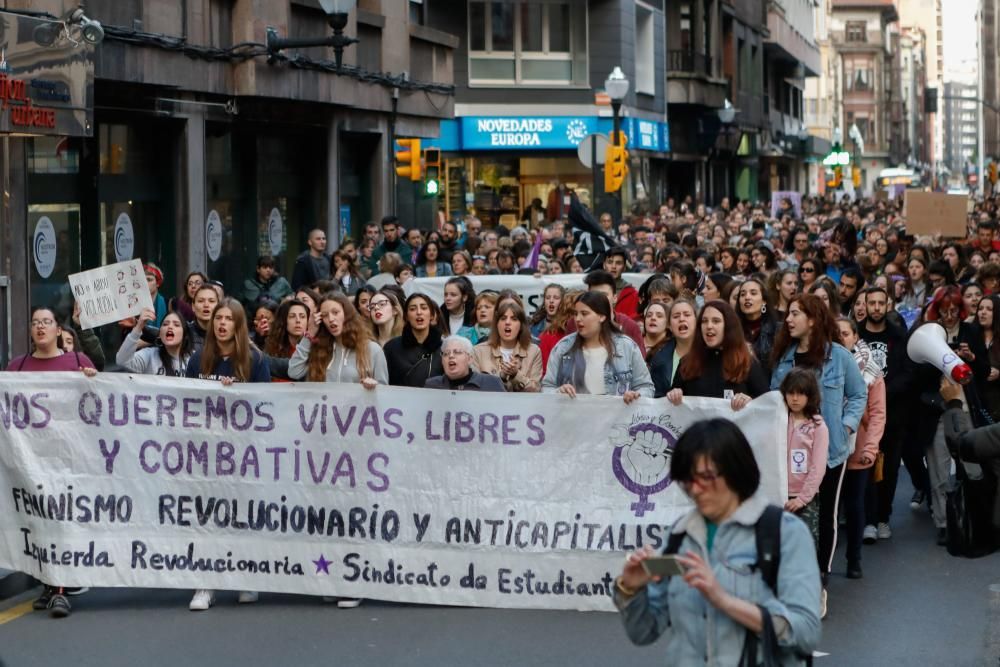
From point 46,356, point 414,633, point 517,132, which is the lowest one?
point 414,633

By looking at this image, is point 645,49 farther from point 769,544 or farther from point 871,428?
point 769,544

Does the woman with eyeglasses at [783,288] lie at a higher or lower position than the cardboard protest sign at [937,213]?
lower

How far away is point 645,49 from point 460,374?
1612 inches

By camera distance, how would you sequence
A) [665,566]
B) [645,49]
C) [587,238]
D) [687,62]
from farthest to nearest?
[687,62]
[645,49]
[587,238]
[665,566]

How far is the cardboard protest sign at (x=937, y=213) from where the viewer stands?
72.9 feet

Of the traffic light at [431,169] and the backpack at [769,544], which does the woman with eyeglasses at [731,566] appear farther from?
the traffic light at [431,169]

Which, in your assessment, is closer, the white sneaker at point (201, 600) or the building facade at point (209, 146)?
the white sneaker at point (201, 600)

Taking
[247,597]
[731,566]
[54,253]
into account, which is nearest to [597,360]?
[247,597]

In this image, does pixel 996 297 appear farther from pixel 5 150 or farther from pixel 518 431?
pixel 5 150

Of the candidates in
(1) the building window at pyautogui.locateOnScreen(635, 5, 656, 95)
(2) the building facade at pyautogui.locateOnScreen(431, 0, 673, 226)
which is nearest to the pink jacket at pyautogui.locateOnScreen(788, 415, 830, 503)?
(2) the building facade at pyautogui.locateOnScreen(431, 0, 673, 226)

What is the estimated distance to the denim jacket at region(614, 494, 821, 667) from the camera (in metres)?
4.49

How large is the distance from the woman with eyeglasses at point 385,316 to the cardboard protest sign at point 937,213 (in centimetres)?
1143

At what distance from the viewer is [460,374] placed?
9477 millimetres

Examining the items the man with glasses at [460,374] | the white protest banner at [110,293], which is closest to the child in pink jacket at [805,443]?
the man with glasses at [460,374]
